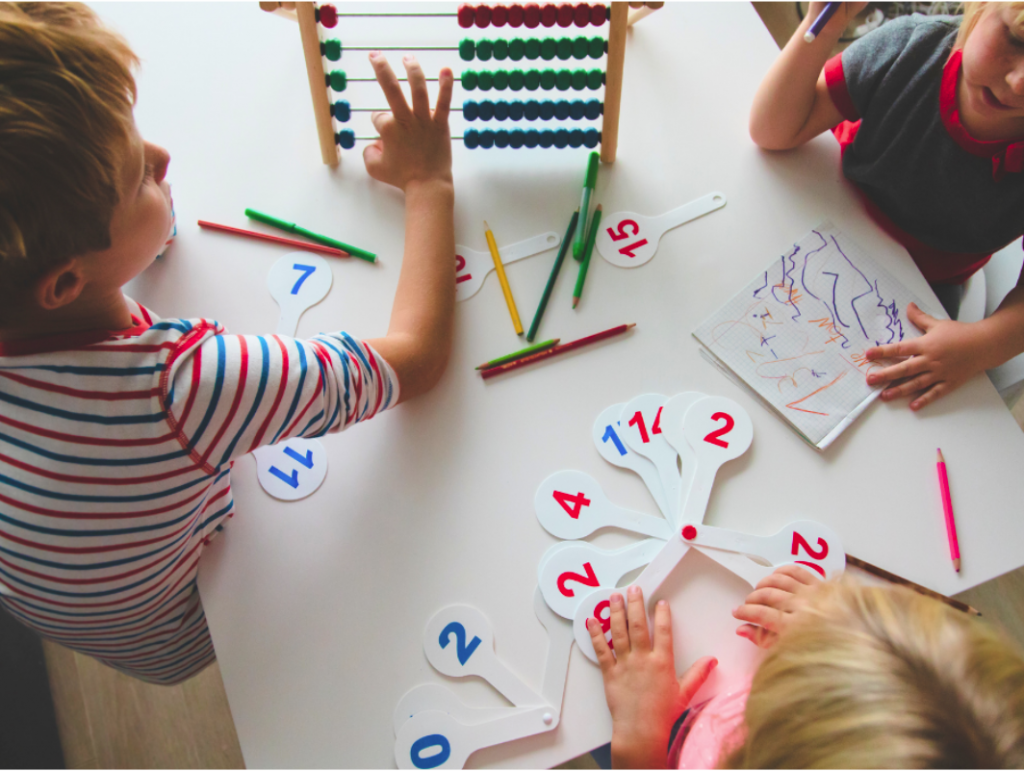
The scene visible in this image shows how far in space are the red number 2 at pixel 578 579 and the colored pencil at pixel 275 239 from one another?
0.46 meters

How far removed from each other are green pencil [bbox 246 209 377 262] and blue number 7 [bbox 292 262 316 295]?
0.04 m

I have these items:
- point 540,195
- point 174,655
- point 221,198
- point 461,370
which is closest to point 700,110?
point 540,195

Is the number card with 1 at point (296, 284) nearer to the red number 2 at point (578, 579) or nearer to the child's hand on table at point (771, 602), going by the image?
the red number 2 at point (578, 579)

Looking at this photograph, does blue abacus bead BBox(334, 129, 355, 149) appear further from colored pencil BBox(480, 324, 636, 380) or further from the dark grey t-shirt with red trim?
the dark grey t-shirt with red trim

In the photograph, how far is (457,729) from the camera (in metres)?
0.61

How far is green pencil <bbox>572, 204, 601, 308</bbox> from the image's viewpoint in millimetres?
790

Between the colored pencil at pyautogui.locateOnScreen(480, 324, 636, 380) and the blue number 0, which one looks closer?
the blue number 0

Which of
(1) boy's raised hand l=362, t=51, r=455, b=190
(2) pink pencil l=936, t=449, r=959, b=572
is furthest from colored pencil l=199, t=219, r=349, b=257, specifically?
(2) pink pencil l=936, t=449, r=959, b=572

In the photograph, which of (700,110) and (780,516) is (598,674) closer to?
(780,516)

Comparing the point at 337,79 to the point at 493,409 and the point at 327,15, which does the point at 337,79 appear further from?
the point at 493,409

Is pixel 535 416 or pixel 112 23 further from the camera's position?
pixel 112 23

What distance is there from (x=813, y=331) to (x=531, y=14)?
51 centimetres

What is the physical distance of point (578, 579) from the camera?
0.67 m

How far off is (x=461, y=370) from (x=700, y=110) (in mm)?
503
